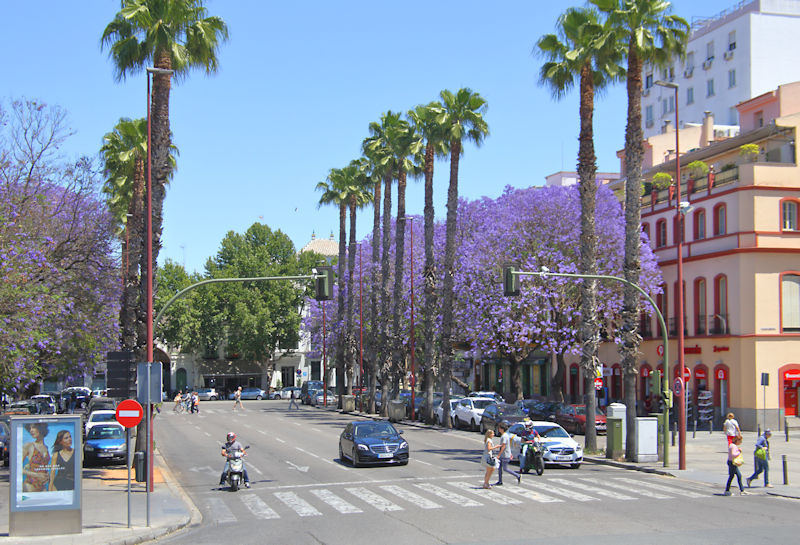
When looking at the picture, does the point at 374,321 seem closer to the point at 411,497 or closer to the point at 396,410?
the point at 396,410

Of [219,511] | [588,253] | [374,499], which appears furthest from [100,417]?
[588,253]

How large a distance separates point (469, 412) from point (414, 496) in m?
23.0

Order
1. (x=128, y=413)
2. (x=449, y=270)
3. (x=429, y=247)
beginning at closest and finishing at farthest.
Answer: (x=128, y=413)
(x=449, y=270)
(x=429, y=247)

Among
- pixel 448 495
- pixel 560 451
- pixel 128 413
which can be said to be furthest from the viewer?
pixel 560 451

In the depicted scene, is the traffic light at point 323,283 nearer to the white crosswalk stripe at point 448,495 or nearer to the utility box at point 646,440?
the white crosswalk stripe at point 448,495

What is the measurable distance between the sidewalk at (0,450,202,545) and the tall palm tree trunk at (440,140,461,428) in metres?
20.6

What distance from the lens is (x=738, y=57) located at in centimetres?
6738

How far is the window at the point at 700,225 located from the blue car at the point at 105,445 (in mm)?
31170

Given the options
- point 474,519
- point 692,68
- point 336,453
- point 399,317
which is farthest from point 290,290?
point 474,519

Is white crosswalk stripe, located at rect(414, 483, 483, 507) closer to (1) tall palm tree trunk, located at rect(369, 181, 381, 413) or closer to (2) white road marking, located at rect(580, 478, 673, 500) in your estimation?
(2) white road marking, located at rect(580, 478, 673, 500)

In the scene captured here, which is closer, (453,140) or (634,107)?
(634,107)

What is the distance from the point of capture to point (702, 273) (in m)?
45.6

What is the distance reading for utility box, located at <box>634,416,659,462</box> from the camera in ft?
93.1

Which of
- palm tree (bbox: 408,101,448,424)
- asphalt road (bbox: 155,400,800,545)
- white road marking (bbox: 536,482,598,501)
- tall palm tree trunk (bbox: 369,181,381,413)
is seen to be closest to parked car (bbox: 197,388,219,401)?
tall palm tree trunk (bbox: 369,181,381,413)
